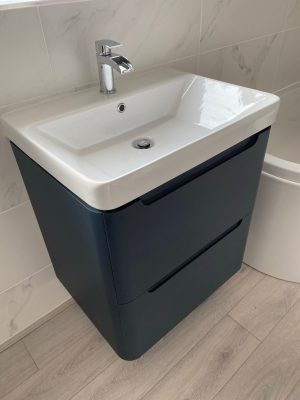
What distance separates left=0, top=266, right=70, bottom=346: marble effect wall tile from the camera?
1122 mm

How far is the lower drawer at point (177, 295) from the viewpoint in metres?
0.88

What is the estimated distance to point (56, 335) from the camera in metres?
1.25

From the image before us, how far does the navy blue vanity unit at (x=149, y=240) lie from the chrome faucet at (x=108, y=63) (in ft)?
0.97

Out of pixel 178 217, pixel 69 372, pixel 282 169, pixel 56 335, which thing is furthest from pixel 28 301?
pixel 282 169

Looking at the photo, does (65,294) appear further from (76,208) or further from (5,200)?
(76,208)

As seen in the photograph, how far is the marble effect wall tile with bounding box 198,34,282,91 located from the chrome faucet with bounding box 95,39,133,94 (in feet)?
1.55

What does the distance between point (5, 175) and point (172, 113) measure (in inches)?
21.0

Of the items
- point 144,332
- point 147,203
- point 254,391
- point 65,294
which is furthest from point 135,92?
point 254,391

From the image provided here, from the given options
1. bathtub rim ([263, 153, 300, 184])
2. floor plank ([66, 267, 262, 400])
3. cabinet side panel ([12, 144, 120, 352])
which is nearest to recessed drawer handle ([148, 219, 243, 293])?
cabinet side panel ([12, 144, 120, 352])

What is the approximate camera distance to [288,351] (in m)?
1.16

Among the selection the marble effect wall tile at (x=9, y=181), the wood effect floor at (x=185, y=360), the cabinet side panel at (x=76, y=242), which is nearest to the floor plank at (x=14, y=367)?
the wood effect floor at (x=185, y=360)

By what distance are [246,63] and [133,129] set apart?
2.47 ft

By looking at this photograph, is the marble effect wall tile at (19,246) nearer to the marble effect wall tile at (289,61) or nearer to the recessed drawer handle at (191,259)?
the recessed drawer handle at (191,259)

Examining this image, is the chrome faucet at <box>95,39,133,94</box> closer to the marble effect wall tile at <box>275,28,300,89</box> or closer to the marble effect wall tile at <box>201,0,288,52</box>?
the marble effect wall tile at <box>201,0,288,52</box>
